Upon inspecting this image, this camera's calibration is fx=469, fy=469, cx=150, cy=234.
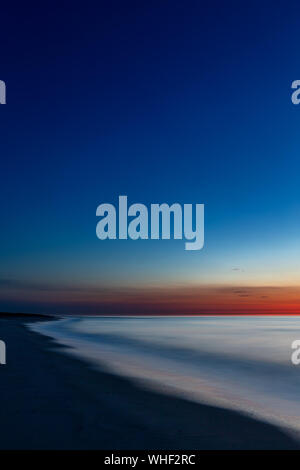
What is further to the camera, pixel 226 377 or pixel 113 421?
pixel 226 377

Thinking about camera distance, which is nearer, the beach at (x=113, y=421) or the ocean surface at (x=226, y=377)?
the beach at (x=113, y=421)

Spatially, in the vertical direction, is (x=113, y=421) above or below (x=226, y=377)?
above

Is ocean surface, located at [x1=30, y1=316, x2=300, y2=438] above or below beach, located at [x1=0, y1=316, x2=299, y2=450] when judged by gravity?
below

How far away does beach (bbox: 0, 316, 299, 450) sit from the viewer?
22.7 feet

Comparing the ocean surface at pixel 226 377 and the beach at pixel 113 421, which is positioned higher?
the beach at pixel 113 421

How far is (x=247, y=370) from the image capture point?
55.5 feet

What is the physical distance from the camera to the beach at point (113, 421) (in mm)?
6922

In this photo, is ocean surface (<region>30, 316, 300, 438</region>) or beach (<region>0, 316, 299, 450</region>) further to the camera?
ocean surface (<region>30, 316, 300, 438</region>)

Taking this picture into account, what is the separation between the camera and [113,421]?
26.0 feet
